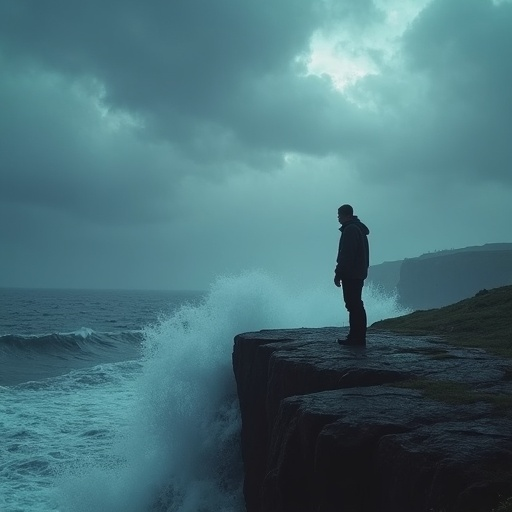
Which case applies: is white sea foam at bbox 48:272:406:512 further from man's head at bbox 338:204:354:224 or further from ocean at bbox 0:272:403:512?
man's head at bbox 338:204:354:224

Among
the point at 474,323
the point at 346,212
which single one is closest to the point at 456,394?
the point at 346,212

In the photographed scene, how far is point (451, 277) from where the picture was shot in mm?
99125

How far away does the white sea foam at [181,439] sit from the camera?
8.77 meters

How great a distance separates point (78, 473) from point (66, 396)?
7.93 metres

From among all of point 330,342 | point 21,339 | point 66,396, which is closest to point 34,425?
point 66,396

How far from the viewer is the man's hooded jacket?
6812 mm

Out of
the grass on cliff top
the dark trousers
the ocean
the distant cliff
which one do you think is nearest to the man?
the dark trousers

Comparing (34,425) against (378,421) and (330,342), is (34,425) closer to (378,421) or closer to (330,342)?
(330,342)

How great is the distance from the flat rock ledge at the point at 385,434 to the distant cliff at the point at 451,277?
89.1 metres

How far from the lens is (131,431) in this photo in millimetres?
11141

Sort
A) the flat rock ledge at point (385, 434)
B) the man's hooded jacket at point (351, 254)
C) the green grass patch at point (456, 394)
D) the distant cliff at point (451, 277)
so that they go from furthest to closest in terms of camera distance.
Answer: the distant cliff at point (451, 277)
the man's hooded jacket at point (351, 254)
the green grass patch at point (456, 394)
the flat rock ledge at point (385, 434)

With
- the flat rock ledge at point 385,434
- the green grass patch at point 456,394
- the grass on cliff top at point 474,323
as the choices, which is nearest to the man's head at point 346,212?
the flat rock ledge at point 385,434

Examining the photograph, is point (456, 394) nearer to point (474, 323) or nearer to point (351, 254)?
point (351, 254)

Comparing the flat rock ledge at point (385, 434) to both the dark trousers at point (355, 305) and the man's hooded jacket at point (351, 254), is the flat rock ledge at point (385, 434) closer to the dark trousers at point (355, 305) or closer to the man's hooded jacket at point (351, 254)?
the dark trousers at point (355, 305)
